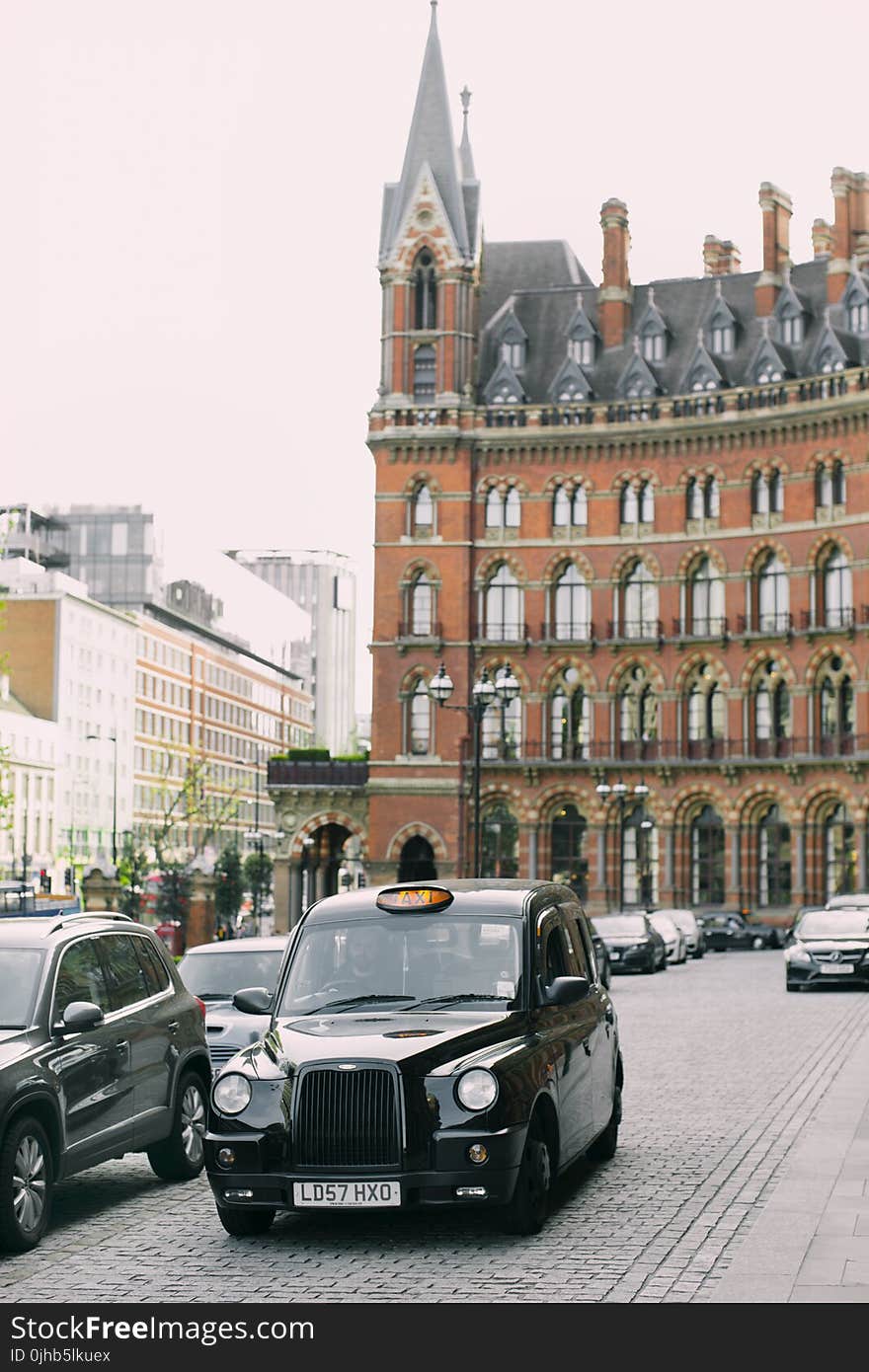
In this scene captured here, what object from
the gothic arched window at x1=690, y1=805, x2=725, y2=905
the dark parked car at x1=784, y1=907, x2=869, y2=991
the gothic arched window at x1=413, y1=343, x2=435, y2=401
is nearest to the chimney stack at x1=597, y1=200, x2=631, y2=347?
the gothic arched window at x1=413, y1=343, x2=435, y2=401

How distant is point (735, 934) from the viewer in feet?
196

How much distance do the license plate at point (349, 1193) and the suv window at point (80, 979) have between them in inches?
79.8

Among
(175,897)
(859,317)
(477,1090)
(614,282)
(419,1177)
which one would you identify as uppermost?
(614,282)

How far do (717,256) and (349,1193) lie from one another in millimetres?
68262

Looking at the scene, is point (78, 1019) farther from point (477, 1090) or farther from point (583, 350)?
point (583, 350)

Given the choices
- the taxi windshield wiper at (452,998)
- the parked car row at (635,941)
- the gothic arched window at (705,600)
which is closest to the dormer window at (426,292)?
the gothic arched window at (705,600)

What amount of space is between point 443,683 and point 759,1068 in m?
16.1

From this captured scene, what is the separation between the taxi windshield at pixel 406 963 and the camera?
10.8m

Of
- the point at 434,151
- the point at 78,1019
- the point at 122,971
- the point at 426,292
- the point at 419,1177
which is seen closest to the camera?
the point at 419,1177

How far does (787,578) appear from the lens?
65.3 m

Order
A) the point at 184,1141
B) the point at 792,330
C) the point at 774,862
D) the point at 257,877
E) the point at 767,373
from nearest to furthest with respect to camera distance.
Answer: the point at 184,1141
the point at 774,862
the point at 767,373
the point at 792,330
the point at 257,877

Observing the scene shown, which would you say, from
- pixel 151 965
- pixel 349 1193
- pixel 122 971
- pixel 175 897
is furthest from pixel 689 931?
pixel 349 1193

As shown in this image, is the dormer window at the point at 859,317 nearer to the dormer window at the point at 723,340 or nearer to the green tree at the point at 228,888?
the dormer window at the point at 723,340

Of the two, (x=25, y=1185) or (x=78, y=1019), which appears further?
(x=78, y=1019)
